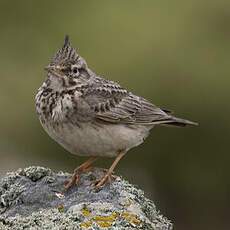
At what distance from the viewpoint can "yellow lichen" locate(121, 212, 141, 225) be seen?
847 cm

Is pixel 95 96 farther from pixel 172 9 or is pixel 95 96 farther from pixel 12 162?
pixel 172 9

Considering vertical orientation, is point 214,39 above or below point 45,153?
above

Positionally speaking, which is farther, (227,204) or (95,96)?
(227,204)

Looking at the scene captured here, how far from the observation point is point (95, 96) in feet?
34.7

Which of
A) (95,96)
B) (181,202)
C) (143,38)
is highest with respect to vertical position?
(95,96)

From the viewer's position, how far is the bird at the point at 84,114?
10.0 meters

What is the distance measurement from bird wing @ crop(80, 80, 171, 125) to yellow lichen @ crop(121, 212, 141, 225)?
196 centimetres

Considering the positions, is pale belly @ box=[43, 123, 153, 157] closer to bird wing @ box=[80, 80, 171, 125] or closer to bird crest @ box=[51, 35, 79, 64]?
bird wing @ box=[80, 80, 171, 125]

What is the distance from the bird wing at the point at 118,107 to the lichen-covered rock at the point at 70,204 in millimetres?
745

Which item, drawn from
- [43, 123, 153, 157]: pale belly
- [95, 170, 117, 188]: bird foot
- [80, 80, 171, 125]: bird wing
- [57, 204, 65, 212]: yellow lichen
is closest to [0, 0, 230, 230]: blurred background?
[80, 80, 171, 125]: bird wing

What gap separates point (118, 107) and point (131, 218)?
2.61m

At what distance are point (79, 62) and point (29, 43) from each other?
12.4 m

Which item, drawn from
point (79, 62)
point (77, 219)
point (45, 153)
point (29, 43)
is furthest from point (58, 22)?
point (77, 219)

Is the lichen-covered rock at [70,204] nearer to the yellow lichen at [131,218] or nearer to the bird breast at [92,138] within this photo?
the yellow lichen at [131,218]
